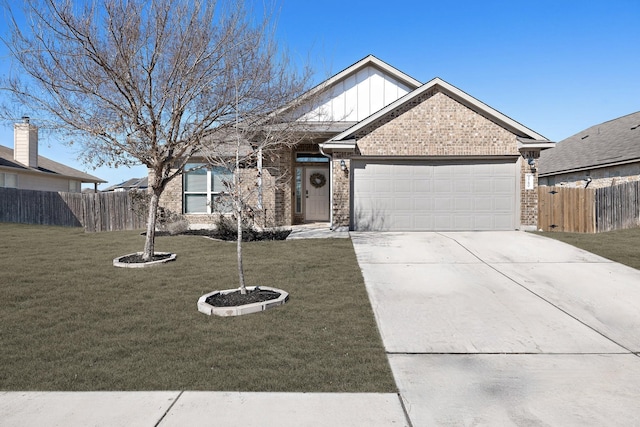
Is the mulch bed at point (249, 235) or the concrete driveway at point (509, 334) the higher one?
the mulch bed at point (249, 235)

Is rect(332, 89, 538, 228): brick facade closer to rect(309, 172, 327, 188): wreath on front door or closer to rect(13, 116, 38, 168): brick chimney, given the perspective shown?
rect(309, 172, 327, 188): wreath on front door

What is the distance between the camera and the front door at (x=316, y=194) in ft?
56.1

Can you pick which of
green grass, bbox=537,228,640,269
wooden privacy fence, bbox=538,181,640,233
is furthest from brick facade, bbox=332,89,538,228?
green grass, bbox=537,228,640,269

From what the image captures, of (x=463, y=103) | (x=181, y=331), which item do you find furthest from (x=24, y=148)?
(x=181, y=331)

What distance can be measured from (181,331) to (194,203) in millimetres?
11856

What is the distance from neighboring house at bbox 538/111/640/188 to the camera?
1848 centimetres

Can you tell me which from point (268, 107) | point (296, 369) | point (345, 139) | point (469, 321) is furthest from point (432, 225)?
point (296, 369)

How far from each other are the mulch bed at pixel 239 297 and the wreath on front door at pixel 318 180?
1100cm

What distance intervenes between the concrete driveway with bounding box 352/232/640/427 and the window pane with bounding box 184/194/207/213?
29.5 ft

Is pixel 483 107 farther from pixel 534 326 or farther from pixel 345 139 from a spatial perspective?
pixel 534 326

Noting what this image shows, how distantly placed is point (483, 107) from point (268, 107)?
23.5ft

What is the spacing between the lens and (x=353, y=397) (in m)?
3.42

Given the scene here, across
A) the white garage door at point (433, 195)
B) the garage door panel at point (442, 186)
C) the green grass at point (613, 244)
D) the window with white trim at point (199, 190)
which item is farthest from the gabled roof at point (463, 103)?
the window with white trim at point (199, 190)

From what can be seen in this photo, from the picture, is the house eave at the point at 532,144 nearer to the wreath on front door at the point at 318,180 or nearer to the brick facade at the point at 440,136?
the brick facade at the point at 440,136
